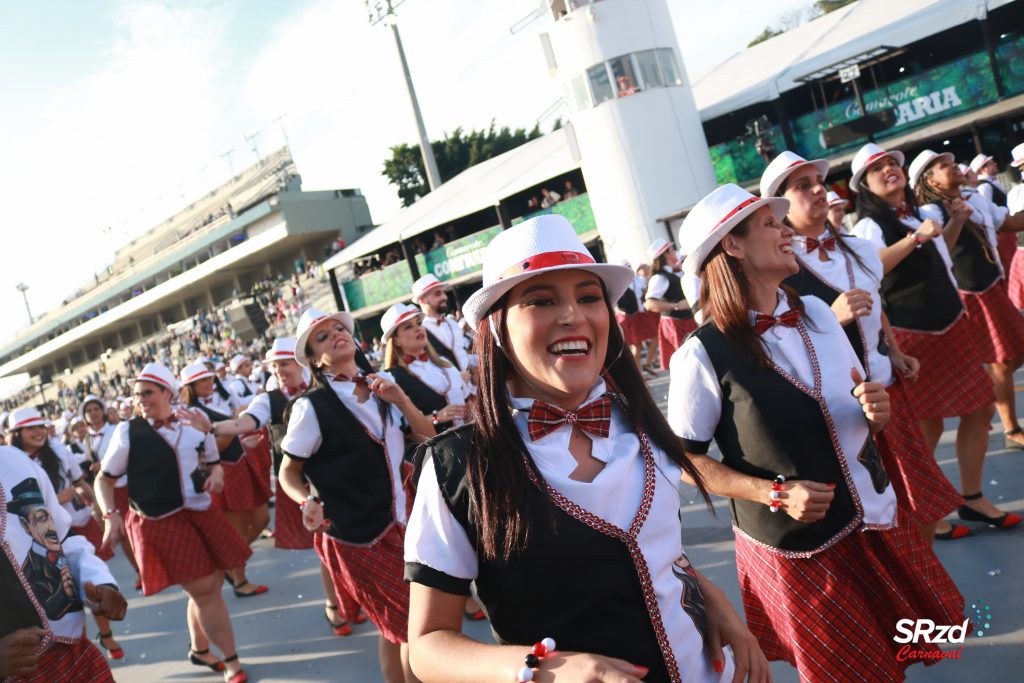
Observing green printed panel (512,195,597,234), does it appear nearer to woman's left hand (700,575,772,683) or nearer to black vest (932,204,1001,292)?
black vest (932,204,1001,292)

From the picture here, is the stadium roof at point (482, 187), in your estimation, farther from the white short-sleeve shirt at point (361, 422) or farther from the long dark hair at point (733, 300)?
Result: the long dark hair at point (733, 300)

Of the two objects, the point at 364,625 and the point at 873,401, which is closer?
the point at 873,401

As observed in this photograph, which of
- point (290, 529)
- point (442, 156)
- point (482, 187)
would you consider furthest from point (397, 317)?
point (442, 156)

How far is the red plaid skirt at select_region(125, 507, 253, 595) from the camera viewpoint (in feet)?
18.1

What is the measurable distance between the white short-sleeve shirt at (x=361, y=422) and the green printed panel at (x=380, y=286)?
23.5m

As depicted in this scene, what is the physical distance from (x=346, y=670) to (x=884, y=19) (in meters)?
19.7

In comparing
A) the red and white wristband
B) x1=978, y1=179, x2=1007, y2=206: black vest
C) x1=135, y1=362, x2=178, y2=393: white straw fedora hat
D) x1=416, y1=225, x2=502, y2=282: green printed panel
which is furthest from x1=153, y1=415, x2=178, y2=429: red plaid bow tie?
x1=416, y1=225, x2=502, y2=282: green printed panel

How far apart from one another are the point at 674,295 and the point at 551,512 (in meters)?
9.85

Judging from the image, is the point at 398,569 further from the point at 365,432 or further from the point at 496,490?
the point at 496,490

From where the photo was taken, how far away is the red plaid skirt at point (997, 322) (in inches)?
218

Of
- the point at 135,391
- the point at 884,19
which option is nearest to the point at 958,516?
the point at 135,391

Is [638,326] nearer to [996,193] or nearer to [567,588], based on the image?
[996,193]

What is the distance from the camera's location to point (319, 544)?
477cm

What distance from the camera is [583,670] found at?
1493 millimetres
